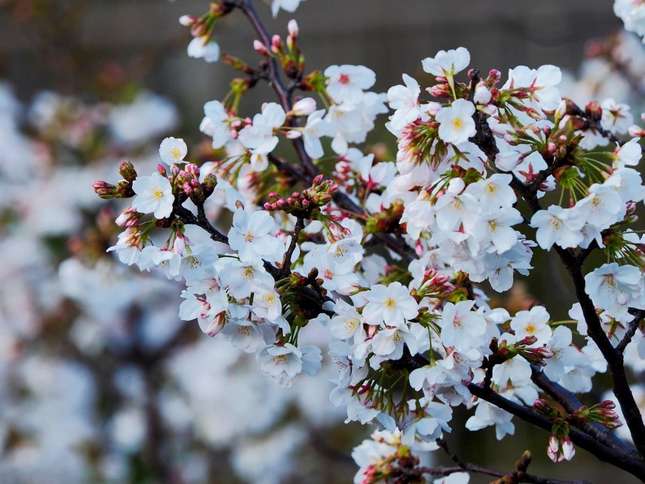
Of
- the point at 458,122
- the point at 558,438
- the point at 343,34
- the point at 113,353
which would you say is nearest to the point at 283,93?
the point at 458,122

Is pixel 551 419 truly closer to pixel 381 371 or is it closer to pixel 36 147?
pixel 381 371

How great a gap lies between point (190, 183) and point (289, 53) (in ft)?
1.49

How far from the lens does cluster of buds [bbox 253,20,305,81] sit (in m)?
1.40

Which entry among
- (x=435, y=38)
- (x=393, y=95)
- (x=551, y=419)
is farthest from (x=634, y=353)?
(x=435, y=38)

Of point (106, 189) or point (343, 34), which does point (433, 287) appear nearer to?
point (106, 189)

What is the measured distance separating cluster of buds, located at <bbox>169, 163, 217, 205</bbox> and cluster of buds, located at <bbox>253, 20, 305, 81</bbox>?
408 millimetres

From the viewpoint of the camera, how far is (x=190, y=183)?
1011 millimetres

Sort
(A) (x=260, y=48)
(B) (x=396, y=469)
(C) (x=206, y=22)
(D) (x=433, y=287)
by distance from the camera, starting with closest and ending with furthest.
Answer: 1. (D) (x=433, y=287)
2. (B) (x=396, y=469)
3. (A) (x=260, y=48)
4. (C) (x=206, y=22)

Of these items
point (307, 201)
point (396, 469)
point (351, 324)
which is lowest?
point (396, 469)

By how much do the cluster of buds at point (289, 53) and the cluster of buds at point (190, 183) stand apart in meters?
0.41

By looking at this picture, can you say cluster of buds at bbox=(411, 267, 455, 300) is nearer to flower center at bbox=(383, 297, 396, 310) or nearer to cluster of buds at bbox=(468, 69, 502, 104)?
flower center at bbox=(383, 297, 396, 310)

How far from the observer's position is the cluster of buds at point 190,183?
1010 millimetres

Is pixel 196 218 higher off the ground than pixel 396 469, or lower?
higher

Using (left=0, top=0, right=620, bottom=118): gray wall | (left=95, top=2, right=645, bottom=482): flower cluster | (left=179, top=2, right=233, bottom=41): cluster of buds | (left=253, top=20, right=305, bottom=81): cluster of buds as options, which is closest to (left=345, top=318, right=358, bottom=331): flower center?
(left=95, top=2, right=645, bottom=482): flower cluster
